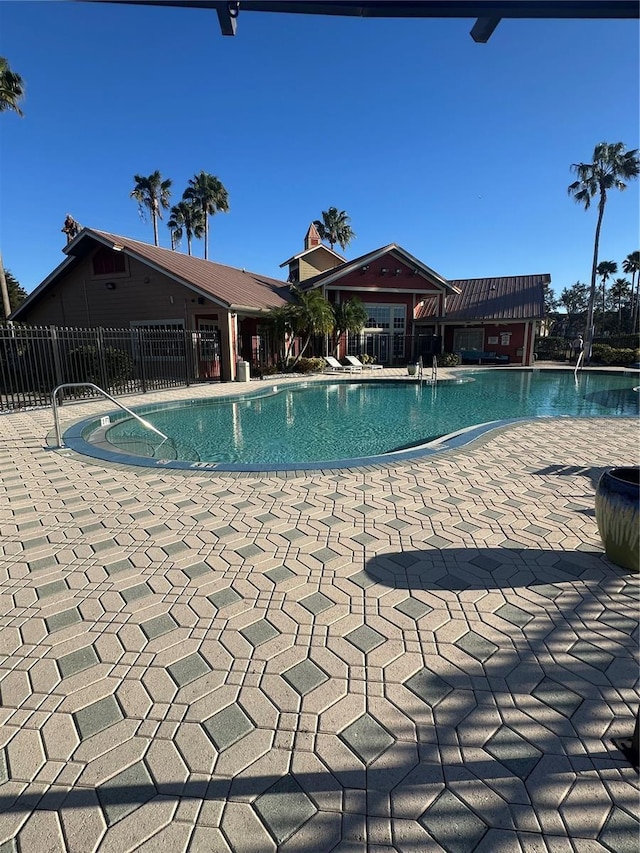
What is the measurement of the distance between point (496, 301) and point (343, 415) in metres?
22.3

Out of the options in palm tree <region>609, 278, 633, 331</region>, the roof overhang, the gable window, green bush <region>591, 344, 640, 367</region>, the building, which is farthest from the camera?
palm tree <region>609, 278, 633, 331</region>

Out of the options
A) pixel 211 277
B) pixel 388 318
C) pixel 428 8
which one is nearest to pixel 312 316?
pixel 211 277

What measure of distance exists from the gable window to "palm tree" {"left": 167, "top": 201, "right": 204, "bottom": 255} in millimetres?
24436

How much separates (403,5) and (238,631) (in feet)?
12.0

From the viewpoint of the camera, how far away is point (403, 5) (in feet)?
7.89

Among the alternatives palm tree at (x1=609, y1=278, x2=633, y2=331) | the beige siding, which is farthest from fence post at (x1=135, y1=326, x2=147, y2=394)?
palm tree at (x1=609, y1=278, x2=633, y2=331)

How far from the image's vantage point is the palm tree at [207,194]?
127ft

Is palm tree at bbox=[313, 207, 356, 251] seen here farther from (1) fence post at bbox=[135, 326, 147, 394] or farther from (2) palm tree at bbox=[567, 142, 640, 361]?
(1) fence post at bbox=[135, 326, 147, 394]

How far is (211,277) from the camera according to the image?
1970 centimetres

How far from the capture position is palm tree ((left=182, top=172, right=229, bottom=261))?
38.7 m

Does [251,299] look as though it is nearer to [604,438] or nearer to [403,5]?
[604,438]

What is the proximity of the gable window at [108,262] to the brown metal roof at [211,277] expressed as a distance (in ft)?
2.35

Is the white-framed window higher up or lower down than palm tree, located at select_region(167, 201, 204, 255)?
lower down

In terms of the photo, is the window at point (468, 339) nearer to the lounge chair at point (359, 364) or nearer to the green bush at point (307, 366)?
the lounge chair at point (359, 364)
